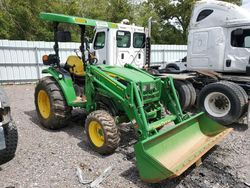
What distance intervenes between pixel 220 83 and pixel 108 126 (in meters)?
3.34

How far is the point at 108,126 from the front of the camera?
13.4ft

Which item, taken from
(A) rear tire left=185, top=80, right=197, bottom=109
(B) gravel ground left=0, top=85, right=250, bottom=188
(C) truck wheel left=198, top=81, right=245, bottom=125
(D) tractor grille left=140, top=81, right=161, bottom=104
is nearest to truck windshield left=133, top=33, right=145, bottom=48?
(A) rear tire left=185, top=80, right=197, bottom=109

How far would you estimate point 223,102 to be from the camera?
623 centimetres

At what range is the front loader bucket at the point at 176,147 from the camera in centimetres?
320

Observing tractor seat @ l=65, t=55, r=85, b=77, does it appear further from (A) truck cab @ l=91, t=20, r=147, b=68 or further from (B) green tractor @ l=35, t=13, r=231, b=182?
(A) truck cab @ l=91, t=20, r=147, b=68

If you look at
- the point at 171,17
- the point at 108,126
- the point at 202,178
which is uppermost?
the point at 171,17

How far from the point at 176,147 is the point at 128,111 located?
0.90 m

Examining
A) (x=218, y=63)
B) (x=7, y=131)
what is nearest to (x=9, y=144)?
(x=7, y=131)

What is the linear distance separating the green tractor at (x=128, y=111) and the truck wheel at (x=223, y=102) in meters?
1.55

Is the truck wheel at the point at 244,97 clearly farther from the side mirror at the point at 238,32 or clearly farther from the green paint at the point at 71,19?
the green paint at the point at 71,19

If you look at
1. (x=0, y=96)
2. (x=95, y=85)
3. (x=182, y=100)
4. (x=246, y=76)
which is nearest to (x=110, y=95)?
(x=95, y=85)

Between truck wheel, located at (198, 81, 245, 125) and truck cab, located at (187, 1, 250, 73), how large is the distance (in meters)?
1.20

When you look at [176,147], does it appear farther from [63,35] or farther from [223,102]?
[223,102]

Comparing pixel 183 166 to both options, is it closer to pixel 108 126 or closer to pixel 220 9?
pixel 108 126
